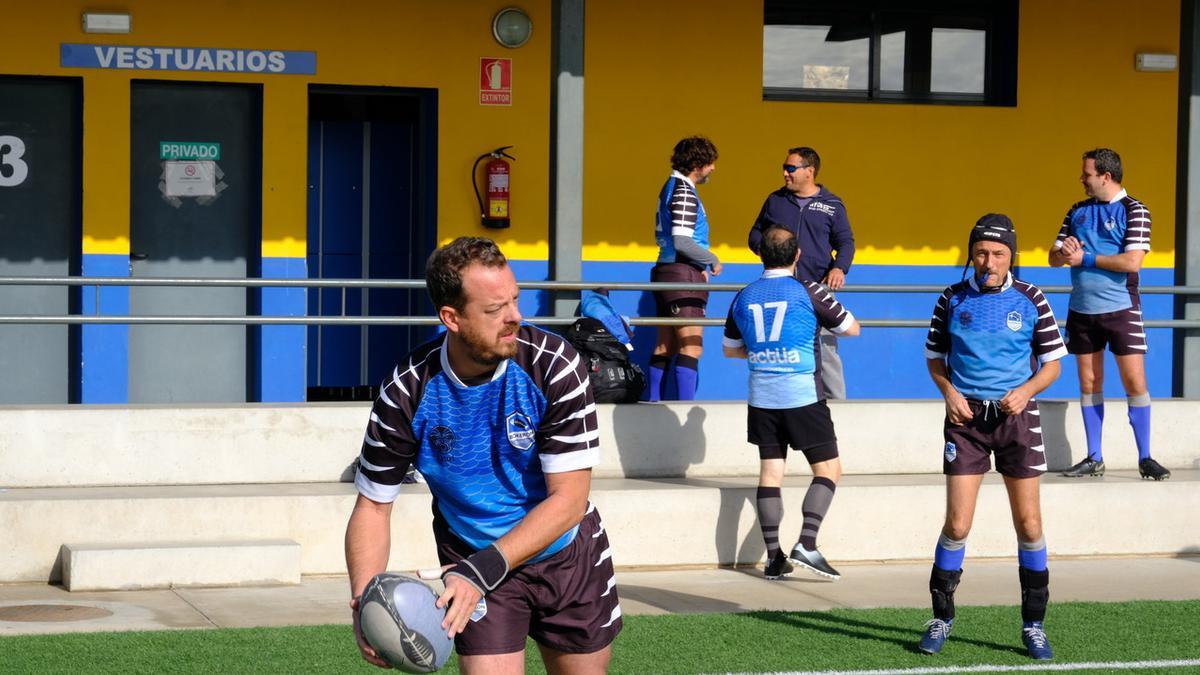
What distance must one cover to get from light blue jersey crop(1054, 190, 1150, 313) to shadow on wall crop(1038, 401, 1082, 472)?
0.99 meters

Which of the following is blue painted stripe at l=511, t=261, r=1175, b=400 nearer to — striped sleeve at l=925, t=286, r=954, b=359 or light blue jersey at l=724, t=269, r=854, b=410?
light blue jersey at l=724, t=269, r=854, b=410

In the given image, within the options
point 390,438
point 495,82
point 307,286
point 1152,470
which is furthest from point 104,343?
point 390,438

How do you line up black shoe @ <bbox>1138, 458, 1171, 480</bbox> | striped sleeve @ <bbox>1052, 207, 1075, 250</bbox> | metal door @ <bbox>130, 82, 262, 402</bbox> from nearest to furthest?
1. striped sleeve @ <bbox>1052, 207, 1075, 250</bbox>
2. black shoe @ <bbox>1138, 458, 1171, 480</bbox>
3. metal door @ <bbox>130, 82, 262, 402</bbox>

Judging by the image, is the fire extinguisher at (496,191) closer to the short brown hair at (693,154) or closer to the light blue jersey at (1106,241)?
the short brown hair at (693,154)

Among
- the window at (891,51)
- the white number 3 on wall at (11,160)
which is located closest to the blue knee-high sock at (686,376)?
the window at (891,51)

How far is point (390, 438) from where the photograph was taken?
14.8ft

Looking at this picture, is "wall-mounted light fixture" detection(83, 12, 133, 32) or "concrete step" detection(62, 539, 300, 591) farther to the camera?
"wall-mounted light fixture" detection(83, 12, 133, 32)

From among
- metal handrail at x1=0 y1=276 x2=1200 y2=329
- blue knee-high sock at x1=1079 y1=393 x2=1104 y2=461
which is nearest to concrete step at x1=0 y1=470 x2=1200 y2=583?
blue knee-high sock at x1=1079 y1=393 x2=1104 y2=461

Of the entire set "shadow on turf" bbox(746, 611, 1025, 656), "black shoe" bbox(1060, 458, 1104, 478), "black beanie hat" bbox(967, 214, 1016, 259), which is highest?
"black beanie hat" bbox(967, 214, 1016, 259)

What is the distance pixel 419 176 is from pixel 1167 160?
6.42 metres

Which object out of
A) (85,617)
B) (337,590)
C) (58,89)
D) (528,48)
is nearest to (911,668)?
(337,590)

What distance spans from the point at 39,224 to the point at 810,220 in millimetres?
5932

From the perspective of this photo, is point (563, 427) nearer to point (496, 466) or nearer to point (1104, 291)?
point (496, 466)

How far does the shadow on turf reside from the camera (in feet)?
25.4
